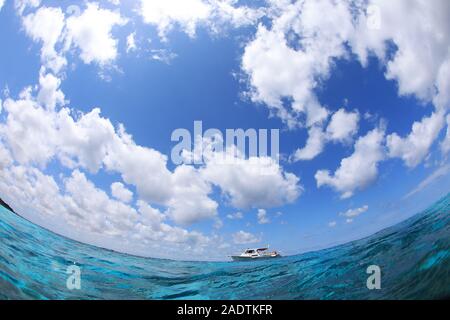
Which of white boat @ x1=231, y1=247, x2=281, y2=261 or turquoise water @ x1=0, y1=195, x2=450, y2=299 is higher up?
white boat @ x1=231, y1=247, x2=281, y2=261

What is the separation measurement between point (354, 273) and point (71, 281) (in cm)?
1455

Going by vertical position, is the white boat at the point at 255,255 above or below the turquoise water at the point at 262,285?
above

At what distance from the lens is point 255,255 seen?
133ft

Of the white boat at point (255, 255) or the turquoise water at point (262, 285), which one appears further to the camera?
the white boat at point (255, 255)

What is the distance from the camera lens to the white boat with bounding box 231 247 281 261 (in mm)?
39812

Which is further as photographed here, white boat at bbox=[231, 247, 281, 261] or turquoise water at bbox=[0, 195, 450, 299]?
white boat at bbox=[231, 247, 281, 261]

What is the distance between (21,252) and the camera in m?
15.0

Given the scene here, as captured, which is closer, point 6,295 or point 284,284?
point 6,295

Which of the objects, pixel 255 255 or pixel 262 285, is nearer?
pixel 262 285

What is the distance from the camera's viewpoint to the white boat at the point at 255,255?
131 feet
